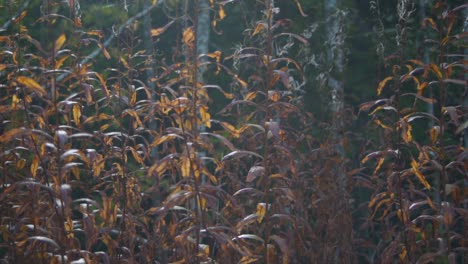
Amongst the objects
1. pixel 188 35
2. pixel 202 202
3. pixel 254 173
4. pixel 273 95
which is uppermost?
pixel 188 35

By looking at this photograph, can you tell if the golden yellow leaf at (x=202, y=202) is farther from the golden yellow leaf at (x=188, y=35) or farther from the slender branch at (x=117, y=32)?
the slender branch at (x=117, y=32)

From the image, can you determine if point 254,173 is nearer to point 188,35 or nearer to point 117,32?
point 188,35

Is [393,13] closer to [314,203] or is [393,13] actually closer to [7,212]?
[314,203]

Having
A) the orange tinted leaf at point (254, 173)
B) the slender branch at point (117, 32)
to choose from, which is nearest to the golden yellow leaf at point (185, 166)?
the orange tinted leaf at point (254, 173)

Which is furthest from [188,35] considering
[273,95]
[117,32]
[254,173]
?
[117,32]

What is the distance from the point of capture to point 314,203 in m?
5.69

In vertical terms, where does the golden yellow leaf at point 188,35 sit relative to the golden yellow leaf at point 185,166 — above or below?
above

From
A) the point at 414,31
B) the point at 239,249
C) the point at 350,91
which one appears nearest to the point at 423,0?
the point at 414,31

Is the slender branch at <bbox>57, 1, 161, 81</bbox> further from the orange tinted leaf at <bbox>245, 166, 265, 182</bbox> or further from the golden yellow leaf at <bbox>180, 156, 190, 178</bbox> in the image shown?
the orange tinted leaf at <bbox>245, 166, 265, 182</bbox>

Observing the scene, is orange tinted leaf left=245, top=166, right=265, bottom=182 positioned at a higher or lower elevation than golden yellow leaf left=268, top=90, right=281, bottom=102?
lower

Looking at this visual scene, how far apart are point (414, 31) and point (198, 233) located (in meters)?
8.99

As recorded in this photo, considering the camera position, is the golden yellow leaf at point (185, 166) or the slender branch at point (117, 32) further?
the slender branch at point (117, 32)

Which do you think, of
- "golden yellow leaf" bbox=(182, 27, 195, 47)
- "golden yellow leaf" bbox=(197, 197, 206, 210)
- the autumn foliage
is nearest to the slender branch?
the autumn foliage

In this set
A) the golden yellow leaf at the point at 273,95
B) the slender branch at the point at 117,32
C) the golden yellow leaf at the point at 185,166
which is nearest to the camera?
the golden yellow leaf at the point at 185,166
